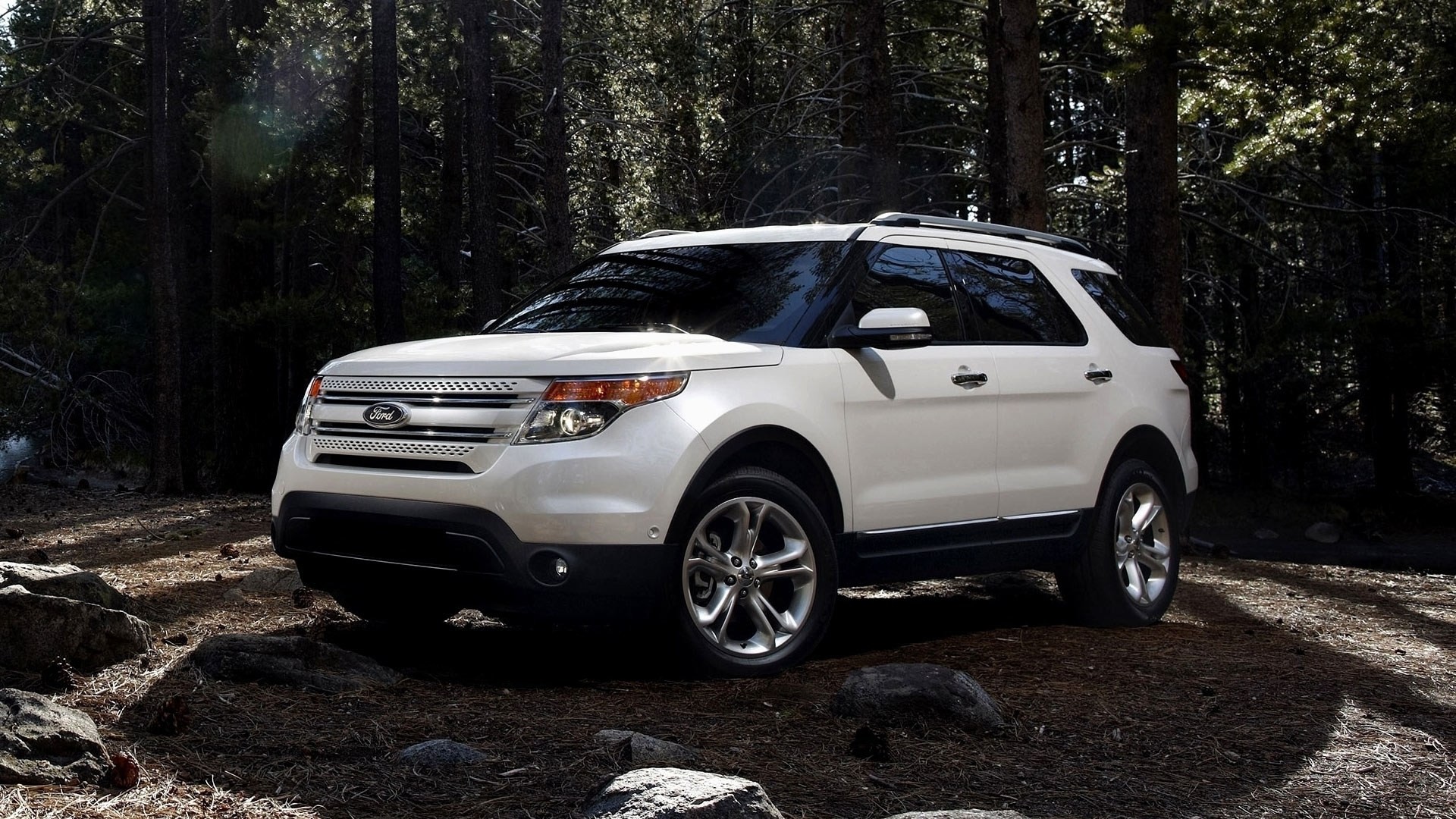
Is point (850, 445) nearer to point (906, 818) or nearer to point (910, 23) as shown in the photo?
Answer: point (906, 818)

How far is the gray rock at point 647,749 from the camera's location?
4.42 metres

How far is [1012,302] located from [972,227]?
1.50 feet

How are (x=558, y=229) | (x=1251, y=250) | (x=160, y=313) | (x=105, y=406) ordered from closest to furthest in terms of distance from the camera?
(x=558, y=229) → (x=160, y=313) → (x=1251, y=250) → (x=105, y=406)

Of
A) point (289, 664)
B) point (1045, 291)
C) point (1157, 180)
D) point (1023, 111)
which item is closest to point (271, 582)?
point (289, 664)

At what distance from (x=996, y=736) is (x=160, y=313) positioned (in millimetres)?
16587

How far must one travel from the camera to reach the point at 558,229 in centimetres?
1503

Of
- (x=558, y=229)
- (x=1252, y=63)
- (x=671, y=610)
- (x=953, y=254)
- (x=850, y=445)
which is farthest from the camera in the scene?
(x=558, y=229)

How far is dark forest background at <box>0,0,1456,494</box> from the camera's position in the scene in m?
13.5

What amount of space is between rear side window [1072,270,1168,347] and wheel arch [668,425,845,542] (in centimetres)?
262

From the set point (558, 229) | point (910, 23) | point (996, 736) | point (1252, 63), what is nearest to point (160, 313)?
point (558, 229)

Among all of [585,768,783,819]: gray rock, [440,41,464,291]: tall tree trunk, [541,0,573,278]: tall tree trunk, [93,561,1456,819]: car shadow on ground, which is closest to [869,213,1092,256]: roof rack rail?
[93,561,1456,819]: car shadow on ground

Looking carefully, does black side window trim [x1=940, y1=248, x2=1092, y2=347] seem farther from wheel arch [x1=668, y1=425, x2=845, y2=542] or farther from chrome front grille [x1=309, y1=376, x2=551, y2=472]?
chrome front grille [x1=309, y1=376, x2=551, y2=472]

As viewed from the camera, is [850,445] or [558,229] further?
[558,229]

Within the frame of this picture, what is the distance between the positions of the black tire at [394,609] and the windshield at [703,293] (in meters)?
1.39
